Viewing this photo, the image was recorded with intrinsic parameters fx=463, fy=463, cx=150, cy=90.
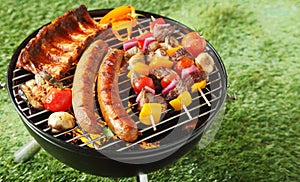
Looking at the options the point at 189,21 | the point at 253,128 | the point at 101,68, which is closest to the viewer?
the point at 101,68

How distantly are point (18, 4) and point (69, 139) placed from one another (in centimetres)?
345

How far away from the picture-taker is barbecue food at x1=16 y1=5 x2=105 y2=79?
3.36 m

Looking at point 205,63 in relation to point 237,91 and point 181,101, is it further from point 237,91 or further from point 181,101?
point 237,91

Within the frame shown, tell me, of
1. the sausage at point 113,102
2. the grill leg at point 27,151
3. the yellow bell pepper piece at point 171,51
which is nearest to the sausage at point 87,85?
the sausage at point 113,102

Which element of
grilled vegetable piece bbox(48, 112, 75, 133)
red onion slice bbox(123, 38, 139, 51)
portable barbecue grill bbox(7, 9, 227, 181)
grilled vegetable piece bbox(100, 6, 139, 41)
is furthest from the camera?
grilled vegetable piece bbox(100, 6, 139, 41)

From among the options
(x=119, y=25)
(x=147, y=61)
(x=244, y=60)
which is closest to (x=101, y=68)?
(x=147, y=61)

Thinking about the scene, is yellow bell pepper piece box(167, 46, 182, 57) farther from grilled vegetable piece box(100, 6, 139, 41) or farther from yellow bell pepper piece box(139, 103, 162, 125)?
yellow bell pepper piece box(139, 103, 162, 125)

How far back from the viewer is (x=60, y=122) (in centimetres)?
296

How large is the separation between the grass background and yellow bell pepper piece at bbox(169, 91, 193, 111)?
3.85ft

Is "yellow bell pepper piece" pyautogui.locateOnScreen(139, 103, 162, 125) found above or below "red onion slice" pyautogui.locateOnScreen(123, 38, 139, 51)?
below

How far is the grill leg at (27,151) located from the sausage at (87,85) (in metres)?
1.15

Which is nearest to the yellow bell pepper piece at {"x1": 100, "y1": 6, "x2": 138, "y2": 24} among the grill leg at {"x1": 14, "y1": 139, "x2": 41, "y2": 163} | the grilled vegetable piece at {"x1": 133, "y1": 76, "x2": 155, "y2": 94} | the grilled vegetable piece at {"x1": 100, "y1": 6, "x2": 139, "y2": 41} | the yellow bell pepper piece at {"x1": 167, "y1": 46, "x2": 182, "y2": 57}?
the grilled vegetable piece at {"x1": 100, "y1": 6, "x2": 139, "y2": 41}

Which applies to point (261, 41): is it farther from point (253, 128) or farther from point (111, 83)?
point (111, 83)

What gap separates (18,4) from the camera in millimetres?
5910
